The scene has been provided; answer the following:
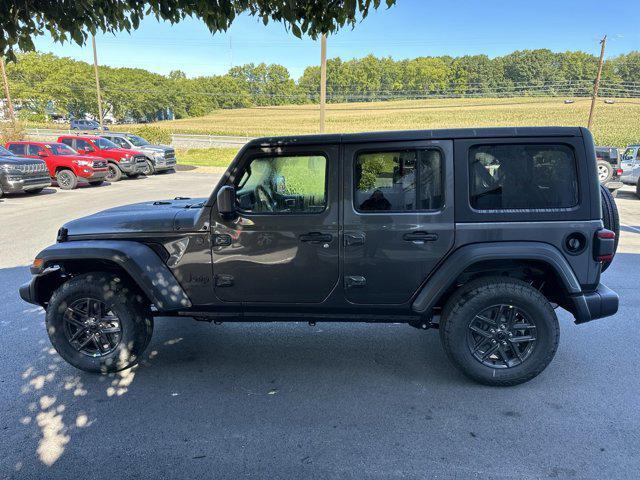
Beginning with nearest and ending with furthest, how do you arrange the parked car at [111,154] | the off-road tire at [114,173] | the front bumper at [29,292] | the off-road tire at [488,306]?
the off-road tire at [488,306] < the front bumper at [29,292] < the parked car at [111,154] < the off-road tire at [114,173]

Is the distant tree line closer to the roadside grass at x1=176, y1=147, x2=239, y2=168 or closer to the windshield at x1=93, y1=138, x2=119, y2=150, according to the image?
the roadside grass at x1=176, y1=147, x2=239, y2=168

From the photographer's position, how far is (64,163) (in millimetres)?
15766

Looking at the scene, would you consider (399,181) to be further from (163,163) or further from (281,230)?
(163,163)

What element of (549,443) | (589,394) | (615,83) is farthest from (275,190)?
(615,83)

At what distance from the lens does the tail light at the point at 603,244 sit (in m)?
3.09

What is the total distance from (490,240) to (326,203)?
1.25 metres

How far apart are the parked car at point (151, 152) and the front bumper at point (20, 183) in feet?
21.5

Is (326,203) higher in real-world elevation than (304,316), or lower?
higher

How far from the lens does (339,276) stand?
332cm

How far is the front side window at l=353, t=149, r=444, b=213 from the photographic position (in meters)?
3.22

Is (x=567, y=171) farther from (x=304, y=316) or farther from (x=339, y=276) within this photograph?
(x=304, y=316)

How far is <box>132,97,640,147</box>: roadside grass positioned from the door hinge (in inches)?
1737

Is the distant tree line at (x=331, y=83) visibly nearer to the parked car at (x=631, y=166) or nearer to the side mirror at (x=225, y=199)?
the parked car at (x=631, y=166)

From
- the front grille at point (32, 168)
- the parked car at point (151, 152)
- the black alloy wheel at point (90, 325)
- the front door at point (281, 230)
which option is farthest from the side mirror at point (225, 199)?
the parked car at point (151, 152)
